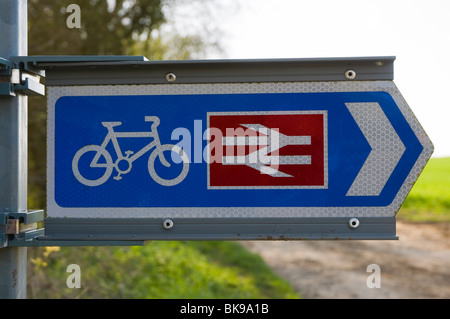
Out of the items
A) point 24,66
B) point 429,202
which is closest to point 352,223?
point 24,66

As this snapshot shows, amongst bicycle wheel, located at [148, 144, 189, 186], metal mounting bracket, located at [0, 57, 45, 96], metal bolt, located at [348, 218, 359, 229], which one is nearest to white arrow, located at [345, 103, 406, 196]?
metal bolt, located at [348, 218, 359, 229]

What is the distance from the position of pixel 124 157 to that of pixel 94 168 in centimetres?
13

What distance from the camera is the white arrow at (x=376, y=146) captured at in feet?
6.04

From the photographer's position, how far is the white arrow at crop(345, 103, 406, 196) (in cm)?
184

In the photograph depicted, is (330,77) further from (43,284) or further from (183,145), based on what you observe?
(43,284)

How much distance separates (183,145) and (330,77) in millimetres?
603

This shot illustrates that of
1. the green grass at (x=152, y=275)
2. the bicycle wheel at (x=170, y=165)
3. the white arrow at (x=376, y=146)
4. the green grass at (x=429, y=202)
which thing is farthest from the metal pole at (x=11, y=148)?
the green grass at (x=429, y=202)

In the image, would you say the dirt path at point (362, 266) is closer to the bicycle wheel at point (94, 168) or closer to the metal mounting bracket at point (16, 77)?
the bicycle wheel at point (94, 168)

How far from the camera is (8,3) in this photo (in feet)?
6.43

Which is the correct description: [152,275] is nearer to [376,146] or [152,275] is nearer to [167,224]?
[167,224]

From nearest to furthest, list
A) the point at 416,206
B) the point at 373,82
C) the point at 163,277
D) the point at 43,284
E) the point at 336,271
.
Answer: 1. the point at 373,82
2. the point at 43,284
3. the point at 163,277
4. the point at 336,271
5. the point at 416,206

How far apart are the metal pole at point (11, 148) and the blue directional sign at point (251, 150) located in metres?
0.24
